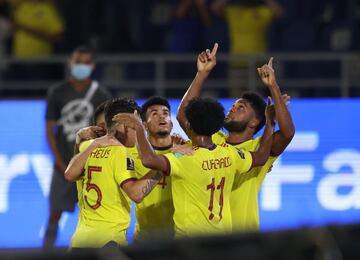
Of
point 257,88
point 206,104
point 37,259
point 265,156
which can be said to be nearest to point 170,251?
point 37,259

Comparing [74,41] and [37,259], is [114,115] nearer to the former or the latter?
[37,259]

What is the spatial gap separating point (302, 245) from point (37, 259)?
2.98 feet

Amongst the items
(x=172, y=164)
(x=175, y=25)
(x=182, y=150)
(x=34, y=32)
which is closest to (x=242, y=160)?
(x=182, y=150)

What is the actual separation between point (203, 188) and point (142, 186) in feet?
1.32

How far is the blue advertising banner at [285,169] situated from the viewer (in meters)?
12.4

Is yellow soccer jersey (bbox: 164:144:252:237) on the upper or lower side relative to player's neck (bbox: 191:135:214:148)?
lower

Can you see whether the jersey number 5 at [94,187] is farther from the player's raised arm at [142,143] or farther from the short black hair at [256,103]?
the short black hair at [256,103]

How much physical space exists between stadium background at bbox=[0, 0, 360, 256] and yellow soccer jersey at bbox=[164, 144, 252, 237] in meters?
4.45

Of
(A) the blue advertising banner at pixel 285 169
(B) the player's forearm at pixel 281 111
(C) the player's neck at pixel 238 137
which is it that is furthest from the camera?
(A) the blue advertising banner at pixel 285 169

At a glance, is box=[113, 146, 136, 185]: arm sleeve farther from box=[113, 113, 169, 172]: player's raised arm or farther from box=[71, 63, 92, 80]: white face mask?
box=[71, 63, 92, 80]: white face mask

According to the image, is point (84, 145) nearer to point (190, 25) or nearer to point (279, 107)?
point (279, 107)

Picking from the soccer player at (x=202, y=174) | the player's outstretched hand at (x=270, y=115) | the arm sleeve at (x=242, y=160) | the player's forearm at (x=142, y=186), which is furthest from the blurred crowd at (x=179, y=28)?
the player's forearm at (x=142, y=186)

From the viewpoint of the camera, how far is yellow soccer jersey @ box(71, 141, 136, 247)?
7.50m

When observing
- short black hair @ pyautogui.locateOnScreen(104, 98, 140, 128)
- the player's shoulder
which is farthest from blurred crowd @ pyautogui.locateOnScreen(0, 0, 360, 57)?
short black hair @ pyautogui.locateOnScreen(104, 98, 140, 128)
